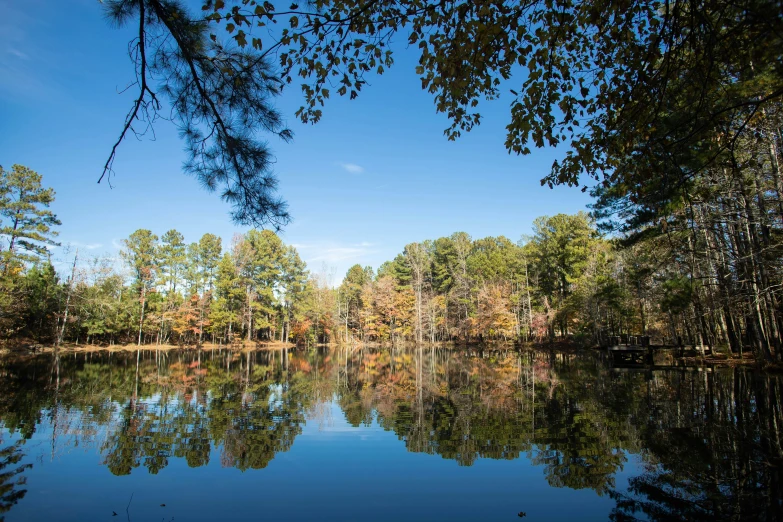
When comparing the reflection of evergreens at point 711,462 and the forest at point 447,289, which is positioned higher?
the forest at point 447,289

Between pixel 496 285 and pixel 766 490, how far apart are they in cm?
4325

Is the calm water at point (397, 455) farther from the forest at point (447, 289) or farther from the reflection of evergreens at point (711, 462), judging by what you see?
the forest at point (447, 289)

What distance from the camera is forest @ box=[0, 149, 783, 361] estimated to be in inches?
656

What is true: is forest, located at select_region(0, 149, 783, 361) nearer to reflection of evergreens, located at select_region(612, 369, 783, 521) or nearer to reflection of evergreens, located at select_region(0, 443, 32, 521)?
reflection of evergreens, located at select_region(612, 369, 783, 521)

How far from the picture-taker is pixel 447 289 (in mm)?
61844

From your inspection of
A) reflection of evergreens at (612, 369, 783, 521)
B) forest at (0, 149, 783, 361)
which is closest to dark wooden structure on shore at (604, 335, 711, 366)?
forest at (0, 149, 783, 361)

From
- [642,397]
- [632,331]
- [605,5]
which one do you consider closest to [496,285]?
[632,331]

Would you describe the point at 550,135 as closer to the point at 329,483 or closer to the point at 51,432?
the point at 329,483

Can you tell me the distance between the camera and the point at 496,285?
4709 centimetres

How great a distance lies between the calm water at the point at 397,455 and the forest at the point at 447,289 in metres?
7.17

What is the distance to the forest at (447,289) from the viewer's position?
16656 millimetres

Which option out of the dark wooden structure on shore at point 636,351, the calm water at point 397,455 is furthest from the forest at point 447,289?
the calm water at point 397,455

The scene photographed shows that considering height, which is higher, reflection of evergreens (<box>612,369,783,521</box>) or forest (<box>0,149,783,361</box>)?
forest (<box>0,149,783,361</box>)

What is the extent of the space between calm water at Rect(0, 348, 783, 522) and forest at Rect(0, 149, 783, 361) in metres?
7.17
